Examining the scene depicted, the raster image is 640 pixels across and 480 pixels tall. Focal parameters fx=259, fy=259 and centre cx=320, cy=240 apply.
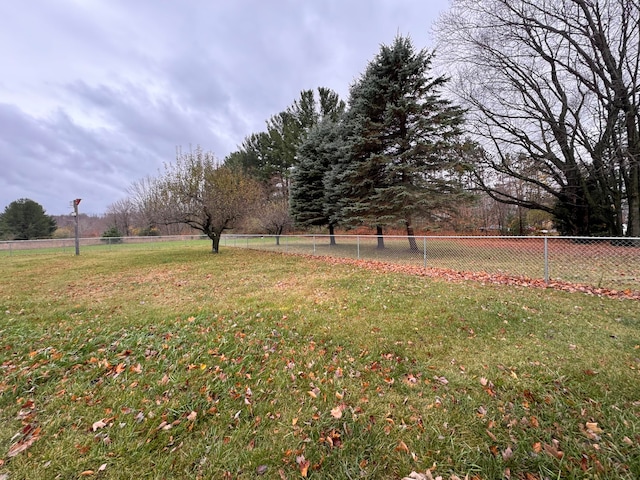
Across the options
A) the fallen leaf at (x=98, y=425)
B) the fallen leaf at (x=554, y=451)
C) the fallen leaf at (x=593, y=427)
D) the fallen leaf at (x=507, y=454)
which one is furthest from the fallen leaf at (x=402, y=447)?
the fallen leaf at (x=98, y=425)

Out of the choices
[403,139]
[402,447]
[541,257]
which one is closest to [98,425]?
[402,447]

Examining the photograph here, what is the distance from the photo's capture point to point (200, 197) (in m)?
13.5

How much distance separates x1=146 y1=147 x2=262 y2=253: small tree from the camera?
1315 cm

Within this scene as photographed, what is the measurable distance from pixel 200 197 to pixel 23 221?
33.0 metres

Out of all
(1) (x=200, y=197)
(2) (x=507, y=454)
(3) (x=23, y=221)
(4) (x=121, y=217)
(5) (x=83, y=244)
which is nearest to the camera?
(2) (x=507, y=454)

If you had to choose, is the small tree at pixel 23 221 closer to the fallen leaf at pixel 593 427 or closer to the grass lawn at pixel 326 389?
the grass lawn at pixel 326 389

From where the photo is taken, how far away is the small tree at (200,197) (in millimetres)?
13148

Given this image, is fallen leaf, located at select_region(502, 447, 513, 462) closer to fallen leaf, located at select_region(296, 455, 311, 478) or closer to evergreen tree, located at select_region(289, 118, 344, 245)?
fallen leaf, located at select_region(296, 455, 311, 478)

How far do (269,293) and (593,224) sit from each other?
17.9m

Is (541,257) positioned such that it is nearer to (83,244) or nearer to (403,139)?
(403,139)

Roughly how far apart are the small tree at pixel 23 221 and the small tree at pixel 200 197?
1138 inches

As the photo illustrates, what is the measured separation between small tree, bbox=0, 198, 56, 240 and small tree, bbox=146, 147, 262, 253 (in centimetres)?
2889

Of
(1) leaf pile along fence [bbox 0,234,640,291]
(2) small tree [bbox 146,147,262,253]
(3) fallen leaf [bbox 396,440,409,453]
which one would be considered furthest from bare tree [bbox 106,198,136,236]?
(3) fallen leaf [bbox 396,440,409,453]

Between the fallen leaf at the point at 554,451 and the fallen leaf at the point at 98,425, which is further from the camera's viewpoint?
the fallen leaf at the point at 98,425
